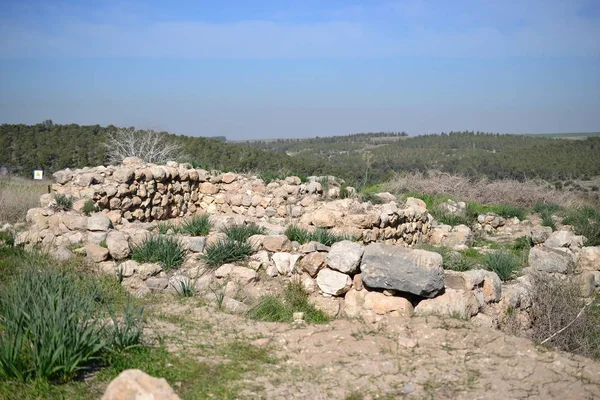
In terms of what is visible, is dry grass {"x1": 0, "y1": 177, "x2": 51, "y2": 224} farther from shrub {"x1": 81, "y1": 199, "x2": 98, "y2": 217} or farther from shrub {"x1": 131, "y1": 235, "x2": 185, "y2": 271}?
shrub {"x1": 131, "y1": 235, "x2": 185, "y2": 271}

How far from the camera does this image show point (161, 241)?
7.14m

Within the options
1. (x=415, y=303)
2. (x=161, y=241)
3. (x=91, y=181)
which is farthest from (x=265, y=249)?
(x=91, y=181)

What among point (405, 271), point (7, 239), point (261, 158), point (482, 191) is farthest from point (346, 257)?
point (261, 158)

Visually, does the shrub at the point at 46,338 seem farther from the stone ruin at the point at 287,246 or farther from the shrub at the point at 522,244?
the shrub at the point at 522,244

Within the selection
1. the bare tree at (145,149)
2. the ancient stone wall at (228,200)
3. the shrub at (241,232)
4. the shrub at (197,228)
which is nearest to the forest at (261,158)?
the bare tree at (145,149)

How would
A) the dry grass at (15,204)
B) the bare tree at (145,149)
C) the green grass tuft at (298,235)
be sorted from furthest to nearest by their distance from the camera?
1. the bare tree at (145,149)
2. the dry grass at (15,204)
3. the green grass tuft at (298,235)

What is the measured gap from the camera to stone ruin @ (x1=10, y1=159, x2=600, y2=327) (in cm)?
596

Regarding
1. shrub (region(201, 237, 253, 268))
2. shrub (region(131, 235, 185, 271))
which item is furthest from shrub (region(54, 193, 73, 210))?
shrub (region(201, 237, 253, 268))

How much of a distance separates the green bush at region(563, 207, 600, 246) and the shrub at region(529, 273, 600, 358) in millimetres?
5842

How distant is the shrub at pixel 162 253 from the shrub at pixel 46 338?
2428mm

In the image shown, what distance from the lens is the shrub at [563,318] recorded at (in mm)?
5785

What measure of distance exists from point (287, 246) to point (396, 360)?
2.78 meters

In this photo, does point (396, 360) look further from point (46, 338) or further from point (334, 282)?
point (46, 338)

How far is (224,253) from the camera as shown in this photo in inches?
275
